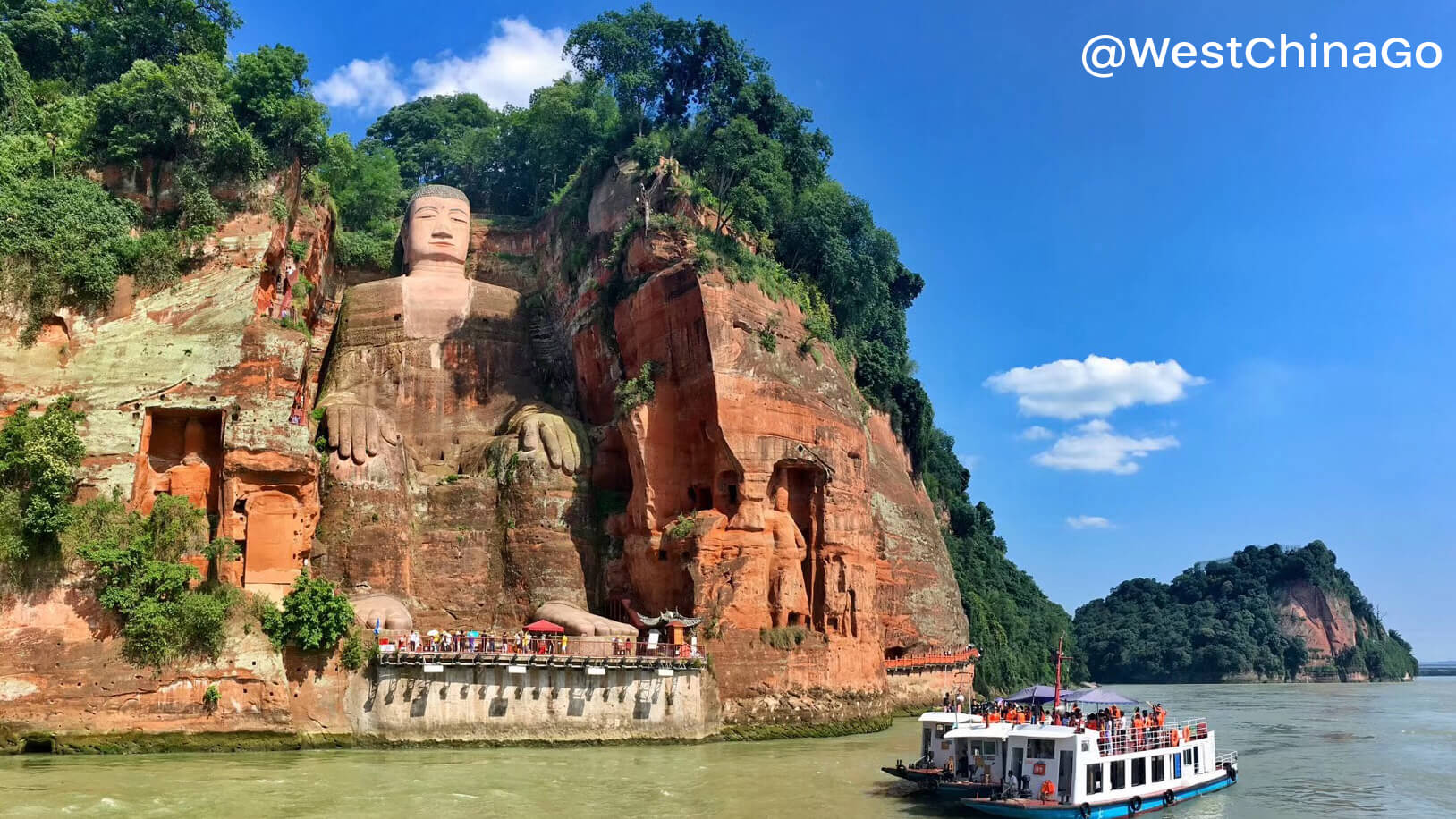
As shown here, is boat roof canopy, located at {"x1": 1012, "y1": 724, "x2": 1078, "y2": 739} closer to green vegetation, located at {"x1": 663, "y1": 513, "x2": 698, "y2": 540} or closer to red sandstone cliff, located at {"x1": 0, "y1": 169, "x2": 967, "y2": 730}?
red sandstone cliff, located at {"x1": 0, "y1": 169, "x2": 967, "y2": 730}

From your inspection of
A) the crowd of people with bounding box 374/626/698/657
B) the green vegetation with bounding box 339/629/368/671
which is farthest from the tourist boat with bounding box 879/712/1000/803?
the green vegetation with bounding box 339/629/368/671

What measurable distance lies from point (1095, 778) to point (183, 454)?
83.1ft

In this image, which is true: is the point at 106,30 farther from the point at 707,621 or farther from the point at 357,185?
the point at 707,621

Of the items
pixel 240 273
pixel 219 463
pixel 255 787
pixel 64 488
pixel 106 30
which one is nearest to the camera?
pixel 255 787

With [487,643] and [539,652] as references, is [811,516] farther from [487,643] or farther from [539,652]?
[487,643]

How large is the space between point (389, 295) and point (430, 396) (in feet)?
15.5

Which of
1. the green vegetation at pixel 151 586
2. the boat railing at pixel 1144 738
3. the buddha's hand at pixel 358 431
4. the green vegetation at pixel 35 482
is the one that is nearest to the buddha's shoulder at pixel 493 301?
the buddha's hand at pixel 358 431

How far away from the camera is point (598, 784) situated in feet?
83.9

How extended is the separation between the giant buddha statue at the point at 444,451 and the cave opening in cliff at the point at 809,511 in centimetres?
702

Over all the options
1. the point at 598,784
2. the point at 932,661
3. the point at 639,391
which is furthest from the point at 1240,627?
the point at 598,784

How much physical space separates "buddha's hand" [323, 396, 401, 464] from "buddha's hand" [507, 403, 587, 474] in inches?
171

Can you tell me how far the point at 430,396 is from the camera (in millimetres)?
43594

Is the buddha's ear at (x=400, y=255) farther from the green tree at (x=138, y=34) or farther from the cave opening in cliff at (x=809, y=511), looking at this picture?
the cave opening in cliff at (x=809, y=511)

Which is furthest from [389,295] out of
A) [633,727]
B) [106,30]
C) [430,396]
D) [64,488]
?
[633,727]
